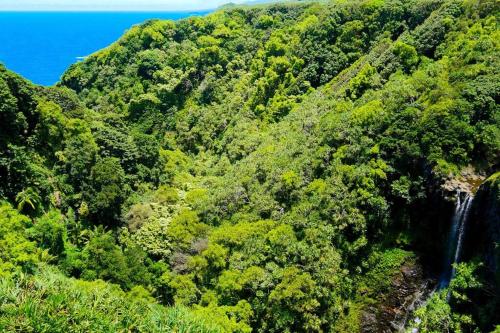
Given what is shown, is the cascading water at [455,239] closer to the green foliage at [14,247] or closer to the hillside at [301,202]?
the hillside at [301,202]

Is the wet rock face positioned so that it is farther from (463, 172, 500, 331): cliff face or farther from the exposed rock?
the exposed rock

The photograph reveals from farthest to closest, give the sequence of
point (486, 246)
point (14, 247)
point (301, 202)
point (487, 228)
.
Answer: point (301, 202)
point (14, 247)
point (487, 228)
point (486, 246)

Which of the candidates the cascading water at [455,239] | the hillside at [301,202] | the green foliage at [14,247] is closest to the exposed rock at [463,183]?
the hillside at [301,202]

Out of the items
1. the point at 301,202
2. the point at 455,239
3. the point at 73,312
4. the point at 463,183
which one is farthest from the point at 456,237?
the point at 73,312

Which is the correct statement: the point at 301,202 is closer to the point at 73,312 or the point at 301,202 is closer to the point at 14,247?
the point at 73,312

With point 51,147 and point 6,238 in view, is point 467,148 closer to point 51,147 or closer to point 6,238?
point 6,238

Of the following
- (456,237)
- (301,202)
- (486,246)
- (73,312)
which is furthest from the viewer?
(301,202)
